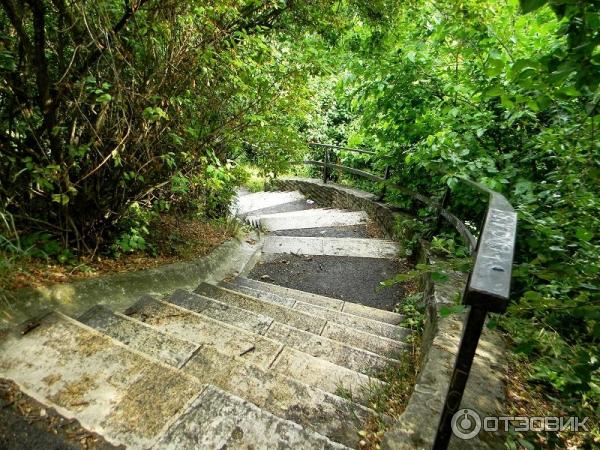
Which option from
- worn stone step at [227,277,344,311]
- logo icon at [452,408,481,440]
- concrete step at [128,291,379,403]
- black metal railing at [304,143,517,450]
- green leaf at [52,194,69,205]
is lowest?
worn stone step at [227,277,344,311]

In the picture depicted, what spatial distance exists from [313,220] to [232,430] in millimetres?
5574

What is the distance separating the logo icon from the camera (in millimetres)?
1415

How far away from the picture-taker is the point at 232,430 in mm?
1496

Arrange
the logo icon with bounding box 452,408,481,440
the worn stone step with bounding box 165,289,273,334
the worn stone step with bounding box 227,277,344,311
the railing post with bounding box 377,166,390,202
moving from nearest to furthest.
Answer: the logo icon with bounding box 452,408,481,440
the worn stone step with bounding box 165,289,273,334
the worn stone step with bounding box 227,277,344,311
the railing post with bounding box 377,166,390,202

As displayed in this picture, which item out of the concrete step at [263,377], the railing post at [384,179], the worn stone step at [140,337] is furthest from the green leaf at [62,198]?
the railing post at [384,179]

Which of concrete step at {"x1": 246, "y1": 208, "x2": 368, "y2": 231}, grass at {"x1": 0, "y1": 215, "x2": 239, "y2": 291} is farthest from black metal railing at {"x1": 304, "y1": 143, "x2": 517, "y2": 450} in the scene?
concrete step at {"x1": 246, "y1": 208, "x2": 368, "y2": 231}

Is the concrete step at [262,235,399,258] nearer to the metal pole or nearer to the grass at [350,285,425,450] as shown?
the grass at [350,285,425,450]

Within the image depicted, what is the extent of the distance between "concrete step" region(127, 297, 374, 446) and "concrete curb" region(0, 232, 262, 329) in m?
0.55

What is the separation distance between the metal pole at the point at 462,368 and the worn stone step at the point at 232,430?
0.54 m

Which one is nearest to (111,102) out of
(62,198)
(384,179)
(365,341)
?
(62,198)

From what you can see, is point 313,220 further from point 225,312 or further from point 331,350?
point 331,350

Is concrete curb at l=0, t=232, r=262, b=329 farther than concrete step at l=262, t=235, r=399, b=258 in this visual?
No

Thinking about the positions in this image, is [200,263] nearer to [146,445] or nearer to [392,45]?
[146,445]

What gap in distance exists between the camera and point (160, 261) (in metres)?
3.77
